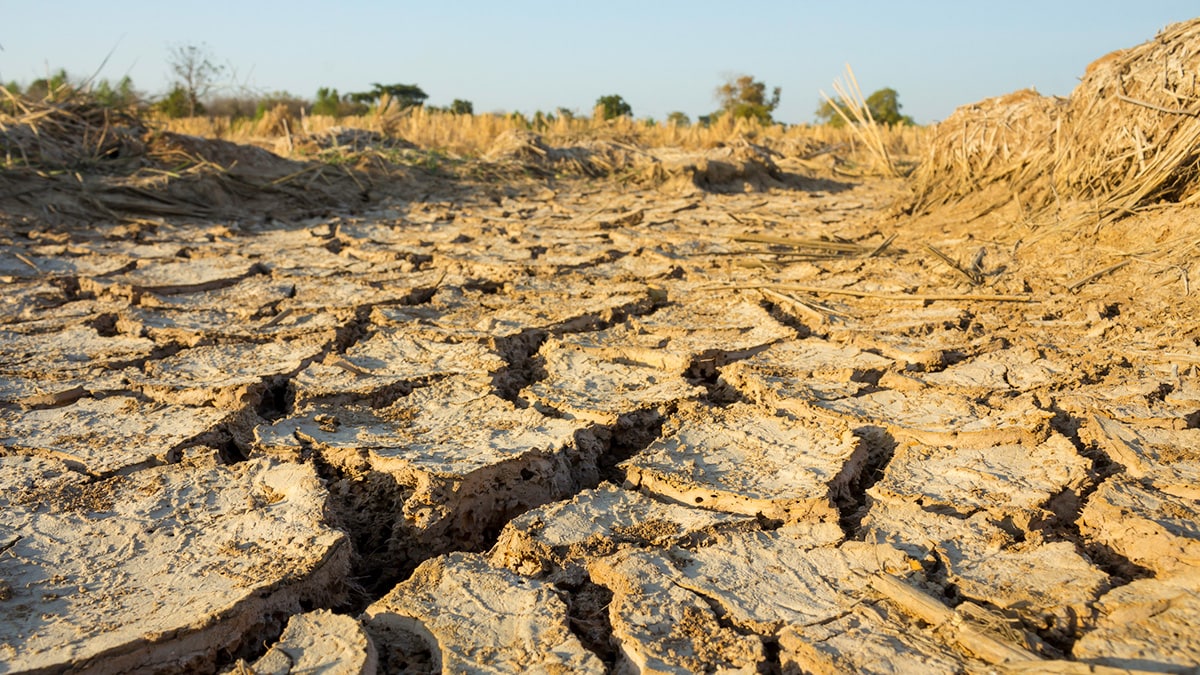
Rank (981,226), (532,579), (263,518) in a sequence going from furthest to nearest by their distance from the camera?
(981,226), (263,518), (532,579)

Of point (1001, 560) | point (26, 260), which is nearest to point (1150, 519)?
point (1001, 560)

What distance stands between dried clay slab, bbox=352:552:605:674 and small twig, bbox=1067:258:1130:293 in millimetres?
2521

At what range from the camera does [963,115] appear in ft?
16.7

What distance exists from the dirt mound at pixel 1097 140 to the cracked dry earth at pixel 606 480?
0.49 meters

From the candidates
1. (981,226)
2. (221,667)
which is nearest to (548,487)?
(221,667)

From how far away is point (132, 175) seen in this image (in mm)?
5719

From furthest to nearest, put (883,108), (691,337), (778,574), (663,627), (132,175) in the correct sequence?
(883,108)
(132,175)
(691,337)
(778,574)
(663,627)

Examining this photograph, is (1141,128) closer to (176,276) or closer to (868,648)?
(868,648)

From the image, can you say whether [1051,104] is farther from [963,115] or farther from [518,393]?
[518,393]

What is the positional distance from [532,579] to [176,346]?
1.89 m

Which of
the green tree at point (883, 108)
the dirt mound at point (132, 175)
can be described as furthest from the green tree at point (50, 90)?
the green tree at point (883, 108)

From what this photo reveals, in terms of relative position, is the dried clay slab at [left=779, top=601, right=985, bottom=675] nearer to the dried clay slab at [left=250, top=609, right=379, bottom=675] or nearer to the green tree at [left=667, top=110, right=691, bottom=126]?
the dried clay slab at [left=250, top=609, right=379, bottom=675]

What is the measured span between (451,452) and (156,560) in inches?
24.6

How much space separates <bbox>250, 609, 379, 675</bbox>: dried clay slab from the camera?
126 cm
